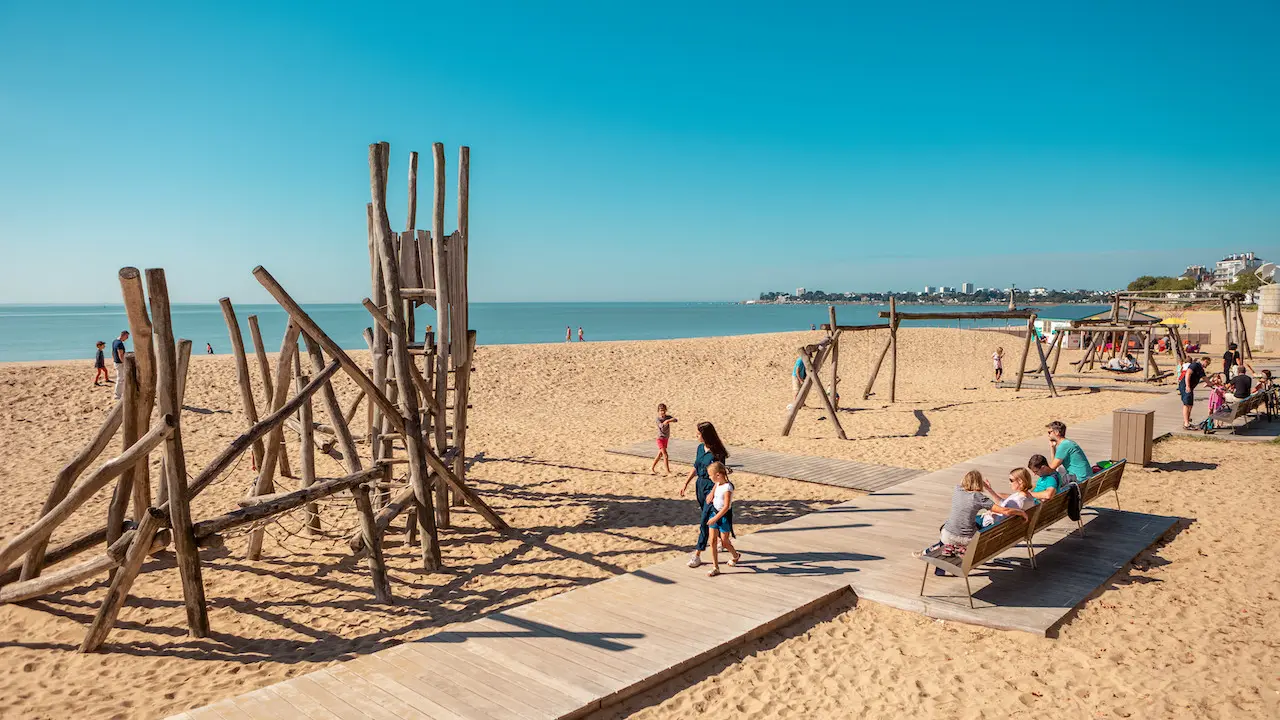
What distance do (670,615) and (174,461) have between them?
4.30 metres

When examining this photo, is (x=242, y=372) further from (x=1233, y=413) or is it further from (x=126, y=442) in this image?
(x=1233, y=413)

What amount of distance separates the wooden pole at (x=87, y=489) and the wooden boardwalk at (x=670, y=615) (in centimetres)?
238

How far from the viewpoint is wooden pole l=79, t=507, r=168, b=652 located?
20.4 feet

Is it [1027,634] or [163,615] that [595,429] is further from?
[1027,634]

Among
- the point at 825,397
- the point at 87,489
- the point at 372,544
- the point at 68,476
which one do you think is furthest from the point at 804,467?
the point at 68,476

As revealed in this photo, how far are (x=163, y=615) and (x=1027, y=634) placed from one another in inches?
297

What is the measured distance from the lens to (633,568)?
802cm

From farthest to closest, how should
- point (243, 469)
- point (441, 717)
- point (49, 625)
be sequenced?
Result: point (243, 469), point (49, 625), point (441, 717)

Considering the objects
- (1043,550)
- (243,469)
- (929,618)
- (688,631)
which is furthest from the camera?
(243,469)

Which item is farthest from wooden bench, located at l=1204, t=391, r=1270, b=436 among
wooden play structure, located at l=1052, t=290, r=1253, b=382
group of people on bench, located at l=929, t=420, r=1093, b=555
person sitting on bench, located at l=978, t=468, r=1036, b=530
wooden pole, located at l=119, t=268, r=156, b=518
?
wooden pole, located at l=119, t=268, r=156, b=518

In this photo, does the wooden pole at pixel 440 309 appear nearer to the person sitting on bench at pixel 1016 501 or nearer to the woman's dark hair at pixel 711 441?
the woman's dark hair at pixel 711 441

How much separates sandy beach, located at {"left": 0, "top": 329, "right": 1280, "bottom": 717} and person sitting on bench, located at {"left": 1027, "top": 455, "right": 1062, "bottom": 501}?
1038mm

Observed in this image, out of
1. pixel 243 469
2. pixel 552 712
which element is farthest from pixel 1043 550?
pixel 243 469

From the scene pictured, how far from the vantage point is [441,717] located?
4723 mm
